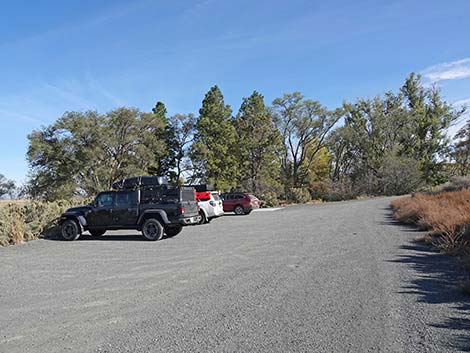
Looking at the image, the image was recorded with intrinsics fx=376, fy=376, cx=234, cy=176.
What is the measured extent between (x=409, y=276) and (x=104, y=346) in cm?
539

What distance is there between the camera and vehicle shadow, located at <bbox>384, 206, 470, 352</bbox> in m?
4.45

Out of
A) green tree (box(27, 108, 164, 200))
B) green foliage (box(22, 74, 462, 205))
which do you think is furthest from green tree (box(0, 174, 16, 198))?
green tree (box(27, 108, 164, 200))

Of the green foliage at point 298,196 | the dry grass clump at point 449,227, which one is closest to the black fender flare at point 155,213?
the dry grass clump at point 449,227

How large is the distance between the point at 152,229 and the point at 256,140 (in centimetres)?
3509

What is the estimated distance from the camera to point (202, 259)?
366 inches

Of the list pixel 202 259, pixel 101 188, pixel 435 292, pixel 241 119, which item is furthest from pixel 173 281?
pixel 241 119

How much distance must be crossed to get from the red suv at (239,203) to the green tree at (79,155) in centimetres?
1570

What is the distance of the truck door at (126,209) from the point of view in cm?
1363

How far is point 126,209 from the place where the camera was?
1369cm

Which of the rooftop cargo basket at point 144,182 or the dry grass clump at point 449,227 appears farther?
the rooftop cargo basket at point 144,182

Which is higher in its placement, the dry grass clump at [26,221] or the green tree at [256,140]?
the green tree at [256,140]

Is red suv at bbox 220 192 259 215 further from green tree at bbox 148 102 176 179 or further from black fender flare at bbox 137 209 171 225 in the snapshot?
green tree at bbox 148 102 176 179

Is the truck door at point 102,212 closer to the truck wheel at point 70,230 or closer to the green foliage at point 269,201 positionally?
the truck wheel at point 70,230

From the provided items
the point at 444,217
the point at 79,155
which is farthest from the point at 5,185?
the point at 444,217
